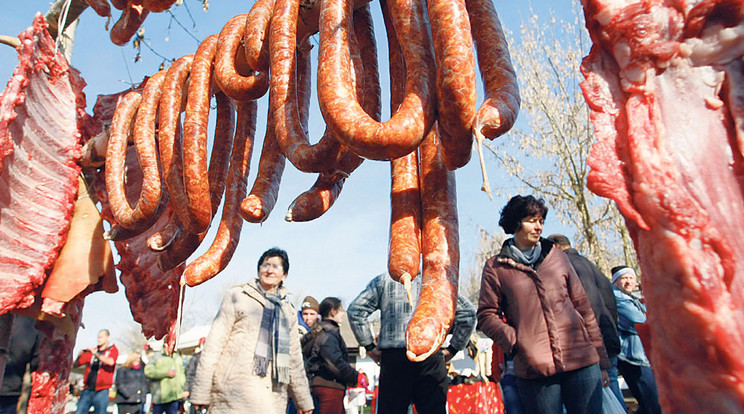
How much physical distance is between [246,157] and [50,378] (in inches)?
75.7

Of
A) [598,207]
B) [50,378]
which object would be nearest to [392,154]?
[50,378]

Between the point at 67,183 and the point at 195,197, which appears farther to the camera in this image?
the point at 67,183

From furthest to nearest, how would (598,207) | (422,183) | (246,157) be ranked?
1. (598,207)
2. (246,157)
3. (422,183)

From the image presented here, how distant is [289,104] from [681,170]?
1.40m

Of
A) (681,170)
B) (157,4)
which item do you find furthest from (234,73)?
(681,170)

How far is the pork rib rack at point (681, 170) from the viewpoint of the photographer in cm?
103

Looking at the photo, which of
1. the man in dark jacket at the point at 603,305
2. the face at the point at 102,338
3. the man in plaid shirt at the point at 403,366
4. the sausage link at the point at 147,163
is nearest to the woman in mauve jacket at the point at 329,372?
the man in plaid shirt at the point at 403,366

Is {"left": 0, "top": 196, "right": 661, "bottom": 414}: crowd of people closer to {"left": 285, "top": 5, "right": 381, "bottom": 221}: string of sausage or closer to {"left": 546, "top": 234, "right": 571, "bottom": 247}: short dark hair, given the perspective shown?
{"left": 546, "top": 234, "right": 571, "bottom": 247}: short dark hair

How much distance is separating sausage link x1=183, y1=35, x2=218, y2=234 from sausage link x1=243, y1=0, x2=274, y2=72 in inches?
15.0

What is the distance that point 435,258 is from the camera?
170 centimetres

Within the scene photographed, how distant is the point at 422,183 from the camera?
73.8 inches

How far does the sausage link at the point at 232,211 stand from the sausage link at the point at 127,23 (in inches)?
46.9

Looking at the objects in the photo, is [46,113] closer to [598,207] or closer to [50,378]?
[50,378]

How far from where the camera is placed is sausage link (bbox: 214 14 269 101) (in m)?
2.36
